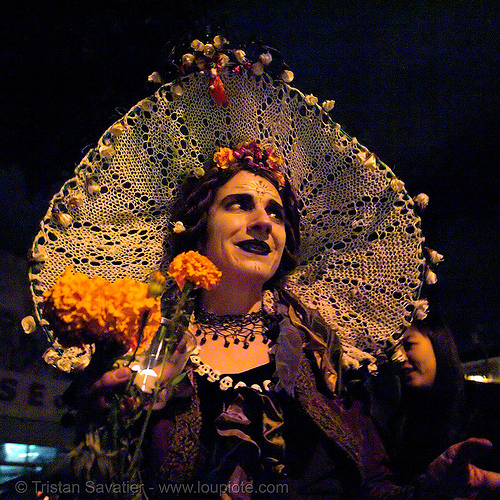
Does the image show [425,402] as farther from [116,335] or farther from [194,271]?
[116,335]

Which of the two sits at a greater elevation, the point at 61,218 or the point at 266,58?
the point at 266,58

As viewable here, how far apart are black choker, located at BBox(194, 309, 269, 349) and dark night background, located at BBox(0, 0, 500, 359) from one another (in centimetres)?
Result: 68

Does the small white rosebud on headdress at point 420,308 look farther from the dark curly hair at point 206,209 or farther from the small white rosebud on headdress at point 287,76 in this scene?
the small white rosebud on headdress at point 287,76

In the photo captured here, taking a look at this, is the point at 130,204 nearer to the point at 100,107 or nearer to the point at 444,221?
the point at 100,107

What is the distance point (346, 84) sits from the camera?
78.6 inches

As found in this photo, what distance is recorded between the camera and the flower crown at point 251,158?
1624 mm

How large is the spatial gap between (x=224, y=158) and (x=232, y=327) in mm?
509

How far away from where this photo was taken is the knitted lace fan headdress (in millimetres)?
1565

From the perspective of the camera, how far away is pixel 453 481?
1160 millimetres

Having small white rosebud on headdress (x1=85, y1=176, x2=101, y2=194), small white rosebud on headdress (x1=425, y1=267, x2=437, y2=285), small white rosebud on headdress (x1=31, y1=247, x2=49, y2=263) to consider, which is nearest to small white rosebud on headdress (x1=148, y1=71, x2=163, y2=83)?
small white rosebud on headdress (x1=85, y1=176, x2=101, y2=194)

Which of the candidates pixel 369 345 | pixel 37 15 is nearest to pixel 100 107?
pixel 37 15

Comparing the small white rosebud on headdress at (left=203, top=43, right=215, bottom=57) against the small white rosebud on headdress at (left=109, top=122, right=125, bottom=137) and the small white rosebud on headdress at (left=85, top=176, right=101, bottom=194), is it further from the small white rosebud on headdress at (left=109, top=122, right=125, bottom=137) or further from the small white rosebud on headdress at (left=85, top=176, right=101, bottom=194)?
the small white rosebud on headdress at (left=85, top=176, right=101, bottom=194)

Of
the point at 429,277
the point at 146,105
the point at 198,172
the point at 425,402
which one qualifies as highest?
the point at 146,105

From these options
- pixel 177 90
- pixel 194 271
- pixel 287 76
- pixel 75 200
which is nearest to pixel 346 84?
pixel 287 76
